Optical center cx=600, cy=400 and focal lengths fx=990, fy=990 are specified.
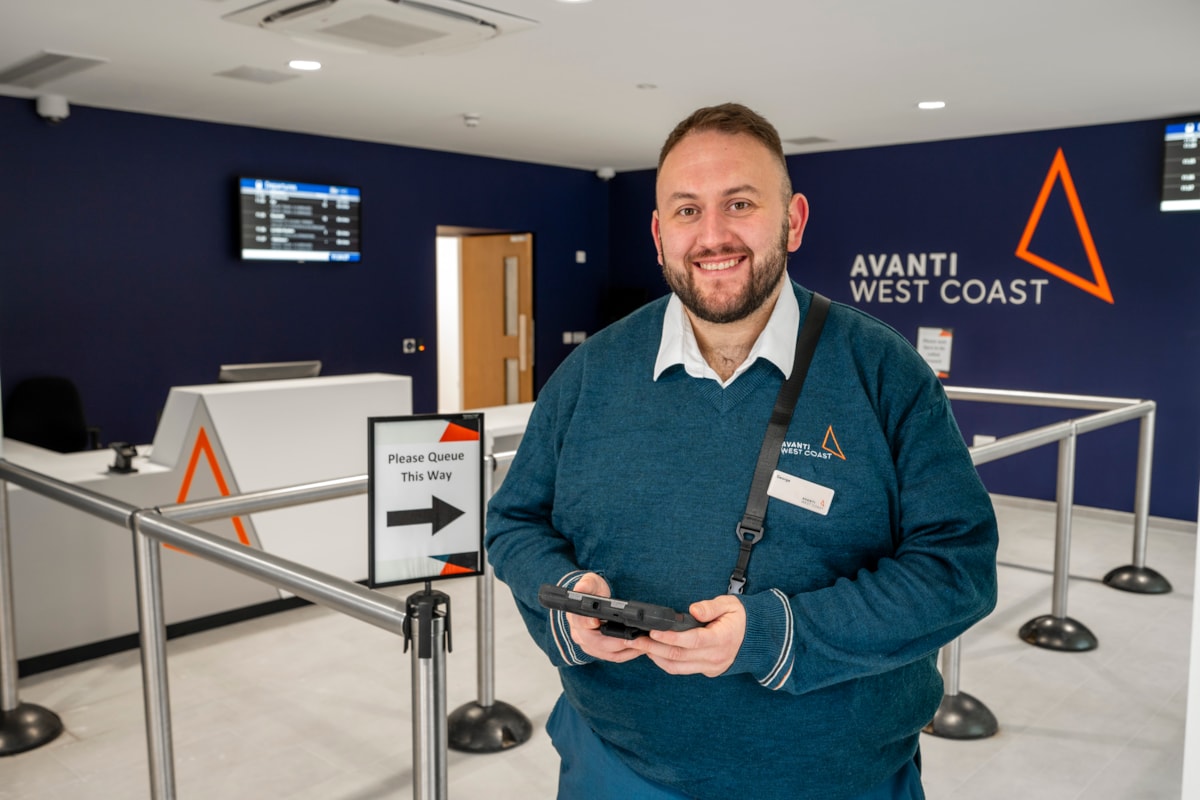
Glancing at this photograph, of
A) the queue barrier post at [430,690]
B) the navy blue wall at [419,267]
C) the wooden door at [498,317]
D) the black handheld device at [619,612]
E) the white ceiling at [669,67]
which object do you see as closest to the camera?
the black handheld device at [619,612]

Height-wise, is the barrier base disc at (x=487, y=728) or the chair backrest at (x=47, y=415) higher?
the chair backrest at (x=47, y=415)

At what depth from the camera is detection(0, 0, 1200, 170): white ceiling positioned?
3.70m

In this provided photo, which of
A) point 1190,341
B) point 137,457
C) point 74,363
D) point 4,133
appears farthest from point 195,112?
point 1190,341

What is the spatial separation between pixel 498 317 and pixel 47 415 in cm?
414

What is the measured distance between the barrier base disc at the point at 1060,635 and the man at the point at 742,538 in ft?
9.86

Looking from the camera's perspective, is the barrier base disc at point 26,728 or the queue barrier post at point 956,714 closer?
the barrier base disc at point 26,728

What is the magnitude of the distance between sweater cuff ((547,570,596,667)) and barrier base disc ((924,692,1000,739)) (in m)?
2.26

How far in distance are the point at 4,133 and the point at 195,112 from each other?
3.42 ft

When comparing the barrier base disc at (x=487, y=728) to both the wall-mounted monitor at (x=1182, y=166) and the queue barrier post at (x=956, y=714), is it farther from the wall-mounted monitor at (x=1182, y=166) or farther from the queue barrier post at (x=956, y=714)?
the wall-mounted monitor at (x=1182, y=166)

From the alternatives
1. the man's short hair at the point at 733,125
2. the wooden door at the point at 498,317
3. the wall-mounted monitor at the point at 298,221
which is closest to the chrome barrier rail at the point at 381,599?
the man's short hair at the point at 733,125

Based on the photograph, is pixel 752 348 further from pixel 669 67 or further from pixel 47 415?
pixel 47 415

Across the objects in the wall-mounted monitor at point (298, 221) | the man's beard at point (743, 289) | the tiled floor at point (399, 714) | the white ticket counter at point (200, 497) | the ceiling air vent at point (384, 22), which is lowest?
the tiled floor at point (399, 714)

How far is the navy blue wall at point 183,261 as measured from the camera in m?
5.58

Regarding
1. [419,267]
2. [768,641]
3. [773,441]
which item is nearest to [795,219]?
[773,441]
